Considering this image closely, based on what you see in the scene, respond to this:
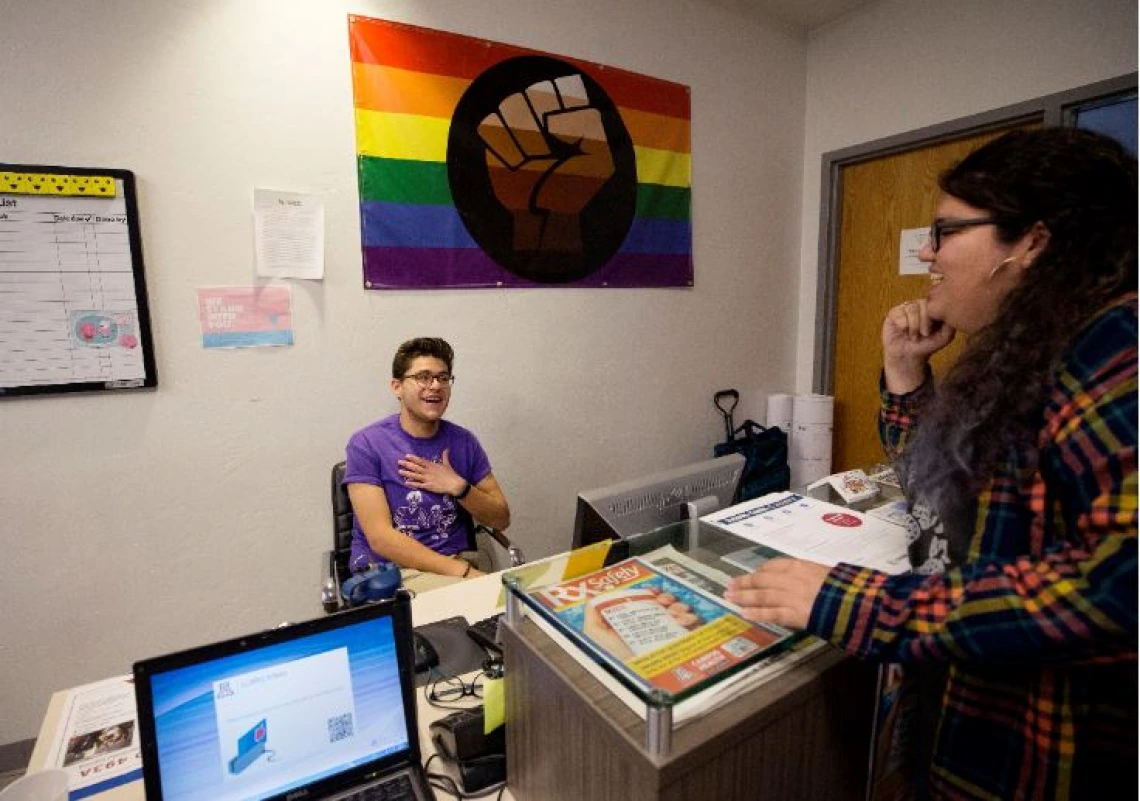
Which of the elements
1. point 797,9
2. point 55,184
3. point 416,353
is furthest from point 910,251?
point 55,184

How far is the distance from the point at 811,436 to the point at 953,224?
259cm

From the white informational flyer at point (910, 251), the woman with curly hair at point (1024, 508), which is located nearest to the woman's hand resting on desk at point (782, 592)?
the woman with curly hair at point (1024, 508)

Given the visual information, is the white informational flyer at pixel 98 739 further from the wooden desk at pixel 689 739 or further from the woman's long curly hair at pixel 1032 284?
the woman's long curly hair at pixel 1032 284

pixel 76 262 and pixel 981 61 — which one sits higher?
pixel 981 61

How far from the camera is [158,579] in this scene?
2.04 metres

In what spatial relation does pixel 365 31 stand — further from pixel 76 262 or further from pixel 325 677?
pixel 325 677

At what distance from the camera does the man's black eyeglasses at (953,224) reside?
30.4 inches

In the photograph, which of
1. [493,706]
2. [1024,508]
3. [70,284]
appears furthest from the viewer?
[70,284]

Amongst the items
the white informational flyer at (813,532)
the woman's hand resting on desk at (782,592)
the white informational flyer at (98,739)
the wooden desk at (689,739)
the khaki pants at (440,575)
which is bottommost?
the khaki pants at (440,575)

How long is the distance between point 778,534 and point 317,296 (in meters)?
1.78

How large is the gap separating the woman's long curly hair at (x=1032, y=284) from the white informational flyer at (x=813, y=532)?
208mm

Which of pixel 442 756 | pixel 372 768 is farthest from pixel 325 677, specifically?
pixel 442 756

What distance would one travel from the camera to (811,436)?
325 centimetres

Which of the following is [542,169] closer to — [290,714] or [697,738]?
[290,714]
